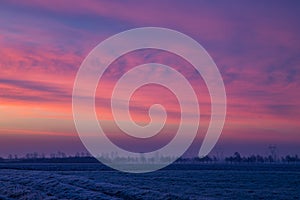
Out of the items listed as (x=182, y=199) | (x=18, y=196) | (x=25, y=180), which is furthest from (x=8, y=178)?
(x=182, y=199)

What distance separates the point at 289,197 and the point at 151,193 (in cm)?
1562

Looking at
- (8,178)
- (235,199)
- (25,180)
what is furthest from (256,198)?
(8,178)

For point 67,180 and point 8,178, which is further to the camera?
point 8,178

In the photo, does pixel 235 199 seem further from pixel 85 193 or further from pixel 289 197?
pixel 85 193

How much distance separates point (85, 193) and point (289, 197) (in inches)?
848

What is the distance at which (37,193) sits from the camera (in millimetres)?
44406

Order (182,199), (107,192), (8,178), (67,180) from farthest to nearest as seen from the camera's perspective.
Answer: (8,178), (67,180), (107,192), (182,199)

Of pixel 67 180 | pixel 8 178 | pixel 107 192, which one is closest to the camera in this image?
pixel 107 192

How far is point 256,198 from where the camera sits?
158ft

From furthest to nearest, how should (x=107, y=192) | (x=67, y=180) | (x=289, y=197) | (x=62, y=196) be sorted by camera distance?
(x=67, y=180), (x=289, y=197), (x=107, y=192), (x=62, y=196)

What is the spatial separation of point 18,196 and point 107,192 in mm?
8502

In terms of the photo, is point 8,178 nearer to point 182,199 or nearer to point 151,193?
point 151,193

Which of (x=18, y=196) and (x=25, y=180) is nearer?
(x=18, y=196)

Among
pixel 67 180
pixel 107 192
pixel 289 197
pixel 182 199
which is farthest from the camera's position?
pixel 67 180
